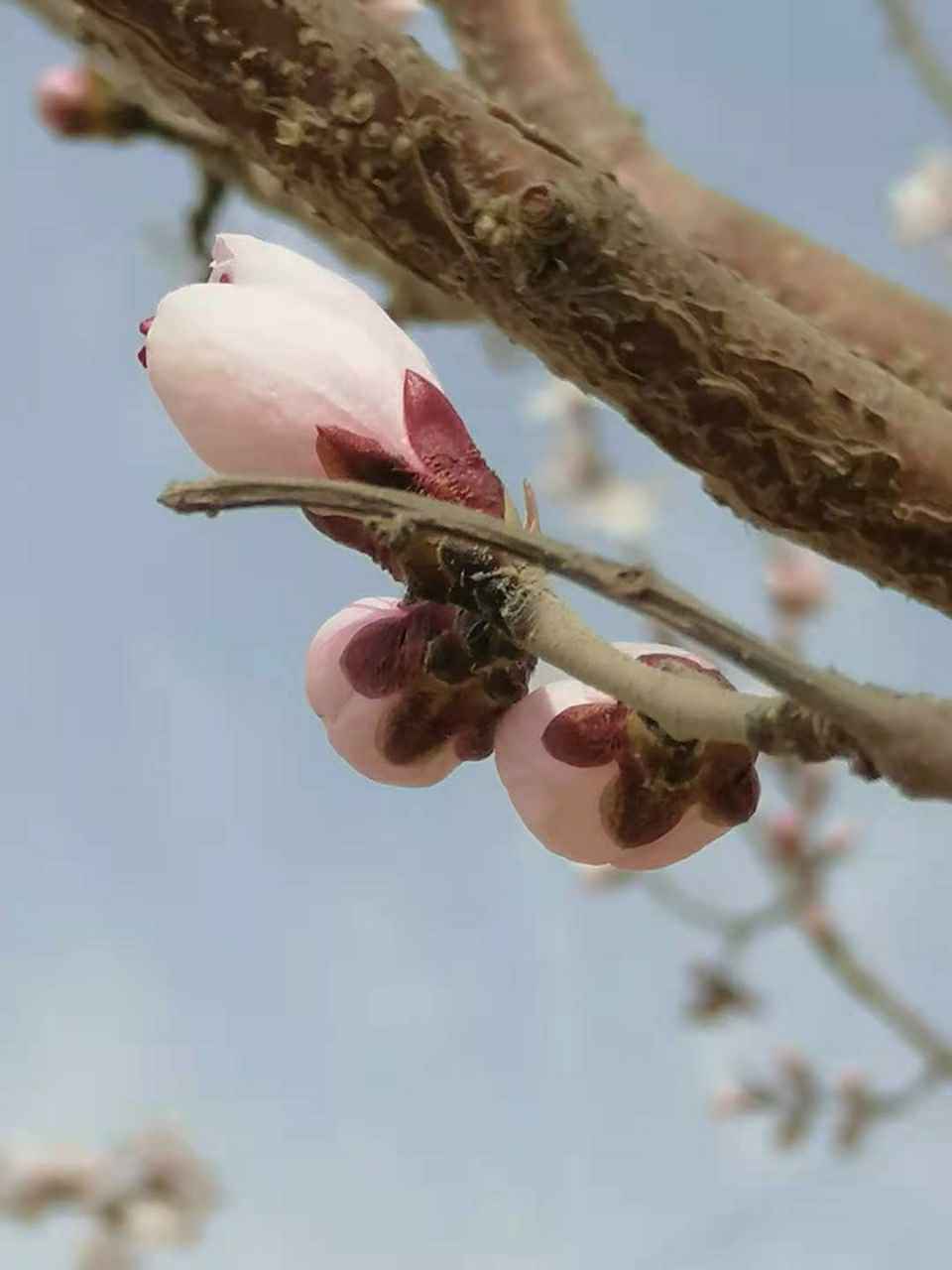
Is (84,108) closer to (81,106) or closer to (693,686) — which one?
(81,106)

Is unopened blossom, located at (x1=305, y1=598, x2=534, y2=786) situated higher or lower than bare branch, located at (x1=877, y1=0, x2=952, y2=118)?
lower

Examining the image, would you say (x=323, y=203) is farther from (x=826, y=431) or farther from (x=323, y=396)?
(x=826, y=431)

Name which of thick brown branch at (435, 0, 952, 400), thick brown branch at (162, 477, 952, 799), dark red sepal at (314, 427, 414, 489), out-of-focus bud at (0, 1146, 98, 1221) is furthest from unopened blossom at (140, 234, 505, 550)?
out-of-focus bud at (0, 1146, 98, 1221)

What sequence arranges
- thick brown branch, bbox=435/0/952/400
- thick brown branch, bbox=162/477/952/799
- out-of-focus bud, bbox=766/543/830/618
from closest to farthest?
thick brown branch, bbox=162/477/952/799 < thick brown branch, bbox=435/0/952/400 < out-of-focus bud, bbox=766/543/830/618

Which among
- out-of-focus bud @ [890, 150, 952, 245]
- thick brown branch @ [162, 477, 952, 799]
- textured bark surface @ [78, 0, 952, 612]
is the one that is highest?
out-of-focus bud @ [890, 150, 952, 245]

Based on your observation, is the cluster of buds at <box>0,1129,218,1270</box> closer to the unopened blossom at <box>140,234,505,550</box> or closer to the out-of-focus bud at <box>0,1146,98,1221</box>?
the out-of-focus bud at <box>0,1146,98,1221</box>
